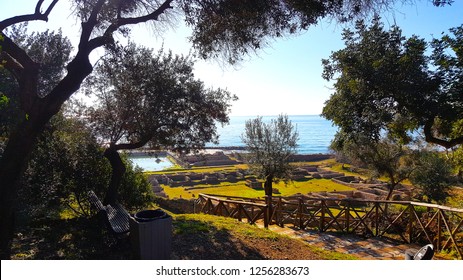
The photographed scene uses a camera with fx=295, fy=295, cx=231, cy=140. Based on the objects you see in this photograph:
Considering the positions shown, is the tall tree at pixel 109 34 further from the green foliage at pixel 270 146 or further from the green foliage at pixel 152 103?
the green foliage at pixel 270 146

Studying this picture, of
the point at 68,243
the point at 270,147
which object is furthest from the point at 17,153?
the point at 270,147

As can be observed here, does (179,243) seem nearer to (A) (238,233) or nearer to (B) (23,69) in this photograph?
(A) (238,233)

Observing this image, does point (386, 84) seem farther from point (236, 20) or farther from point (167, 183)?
point (167, 183)

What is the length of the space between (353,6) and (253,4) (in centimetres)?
233

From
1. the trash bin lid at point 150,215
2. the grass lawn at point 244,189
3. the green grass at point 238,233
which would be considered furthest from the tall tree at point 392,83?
the grass lawn at point 244,189

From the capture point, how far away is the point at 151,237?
4.98 metres

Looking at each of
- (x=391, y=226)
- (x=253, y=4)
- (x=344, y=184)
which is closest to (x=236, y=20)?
(x=253, y=4)

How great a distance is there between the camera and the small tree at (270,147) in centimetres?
2053

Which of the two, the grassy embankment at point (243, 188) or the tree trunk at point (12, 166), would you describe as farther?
the grassy embankment at point (243, 188)

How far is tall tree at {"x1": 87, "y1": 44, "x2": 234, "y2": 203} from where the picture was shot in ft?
29.3

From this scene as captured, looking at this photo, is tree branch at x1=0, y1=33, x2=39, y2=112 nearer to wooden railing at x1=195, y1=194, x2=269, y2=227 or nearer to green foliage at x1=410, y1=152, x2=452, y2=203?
wooden railing at x1=195, y1=194, x2=269, y2=227

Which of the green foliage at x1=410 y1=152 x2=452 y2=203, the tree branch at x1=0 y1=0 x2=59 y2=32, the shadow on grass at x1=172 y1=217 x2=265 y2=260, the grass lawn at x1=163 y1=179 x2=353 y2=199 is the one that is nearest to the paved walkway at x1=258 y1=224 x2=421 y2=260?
the shadow on grass at x1=172 y1=217 x2=265 y2=260

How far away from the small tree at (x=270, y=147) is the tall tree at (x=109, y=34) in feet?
45.2

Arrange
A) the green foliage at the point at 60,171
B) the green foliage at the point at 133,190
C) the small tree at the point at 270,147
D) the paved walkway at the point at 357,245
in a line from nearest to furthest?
1. the paved walkway at the point at 357,245
2. the green foliage at the point at 60,171
3. the green foliage at the point at 133,190
4. the small tree at the point at 270,147
